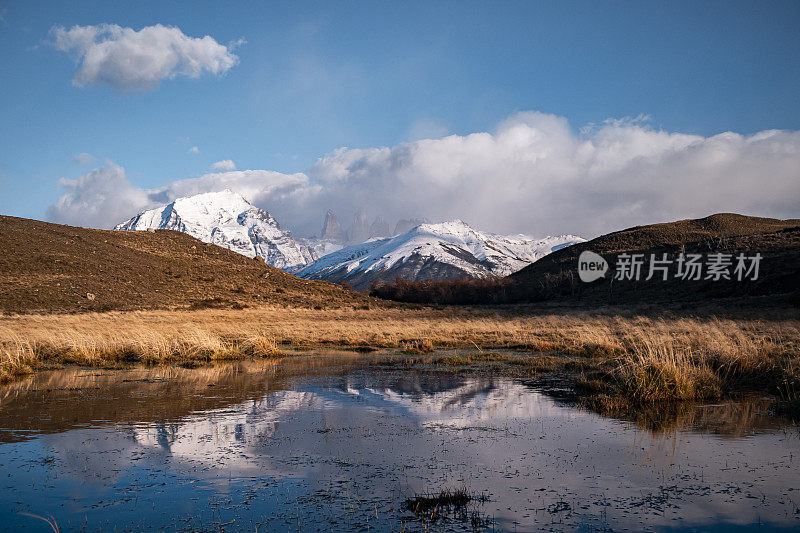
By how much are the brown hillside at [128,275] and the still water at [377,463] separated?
117 feet

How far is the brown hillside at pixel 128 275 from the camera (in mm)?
45781

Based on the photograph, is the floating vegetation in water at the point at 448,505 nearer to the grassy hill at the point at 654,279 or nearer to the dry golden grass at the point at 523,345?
the dry golden grass at the point at 523,345

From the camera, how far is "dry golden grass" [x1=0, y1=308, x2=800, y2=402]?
14.3 m

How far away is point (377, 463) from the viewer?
8.47 m

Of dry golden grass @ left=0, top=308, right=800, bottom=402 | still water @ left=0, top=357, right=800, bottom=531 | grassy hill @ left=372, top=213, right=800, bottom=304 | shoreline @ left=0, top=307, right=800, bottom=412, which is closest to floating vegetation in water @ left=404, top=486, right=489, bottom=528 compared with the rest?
still water @ left=0, top=357, right=800, bottom=531

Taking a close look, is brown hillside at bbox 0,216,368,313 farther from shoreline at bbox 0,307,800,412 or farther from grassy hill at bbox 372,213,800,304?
grassy hill at bbox 372,213,800,304

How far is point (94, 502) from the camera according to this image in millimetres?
6977

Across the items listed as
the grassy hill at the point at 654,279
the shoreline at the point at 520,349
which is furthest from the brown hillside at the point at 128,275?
the grassy hill at the point at 654,279

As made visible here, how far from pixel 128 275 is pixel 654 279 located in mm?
74196

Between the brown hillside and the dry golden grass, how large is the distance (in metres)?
7.13

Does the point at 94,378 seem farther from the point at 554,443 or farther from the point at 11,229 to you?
the point at 11,229

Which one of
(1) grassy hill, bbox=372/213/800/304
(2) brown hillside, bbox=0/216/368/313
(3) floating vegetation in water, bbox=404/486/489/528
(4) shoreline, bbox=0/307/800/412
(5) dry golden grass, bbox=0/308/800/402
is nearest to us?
(3) floating vegetation in water, bbox=404/486/489/528

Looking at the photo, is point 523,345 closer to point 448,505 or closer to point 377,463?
point 377,463

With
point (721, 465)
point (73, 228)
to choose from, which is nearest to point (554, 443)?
point (721, 465)
